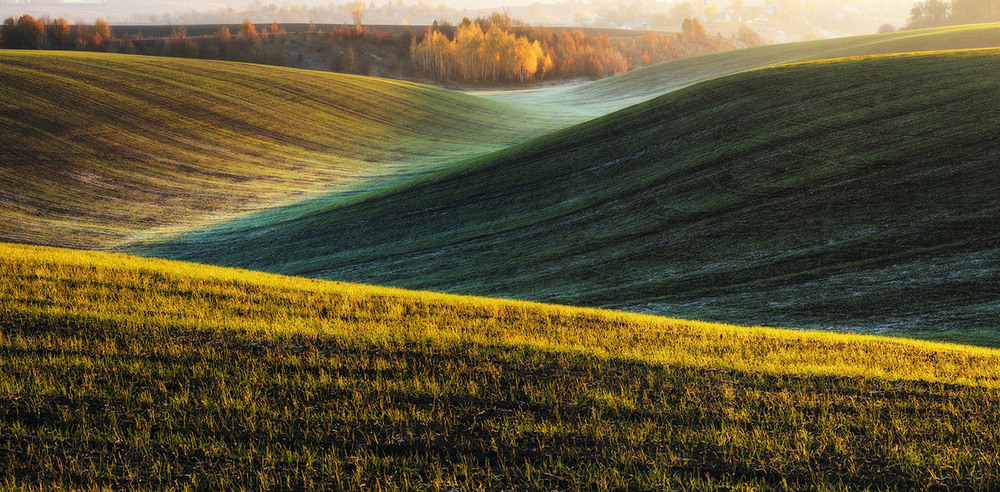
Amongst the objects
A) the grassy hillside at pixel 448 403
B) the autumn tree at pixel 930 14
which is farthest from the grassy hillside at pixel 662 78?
the grassy hillside at pixel 448 403

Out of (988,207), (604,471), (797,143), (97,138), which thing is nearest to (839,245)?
(988,207)

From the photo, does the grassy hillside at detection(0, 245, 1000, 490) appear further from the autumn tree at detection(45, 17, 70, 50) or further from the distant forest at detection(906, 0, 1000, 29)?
the distant forest at detection(906, 0, 1000, 29)

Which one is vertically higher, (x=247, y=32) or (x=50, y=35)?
(x=247, y=32)

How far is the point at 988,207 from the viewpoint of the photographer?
80.0 feet

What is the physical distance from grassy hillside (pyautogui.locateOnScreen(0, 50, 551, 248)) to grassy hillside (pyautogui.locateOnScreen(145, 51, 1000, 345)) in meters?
8.51

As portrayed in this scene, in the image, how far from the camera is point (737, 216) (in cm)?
2958

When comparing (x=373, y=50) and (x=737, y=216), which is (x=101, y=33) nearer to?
(x=373, y=50)

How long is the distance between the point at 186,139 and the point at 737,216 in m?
52.1

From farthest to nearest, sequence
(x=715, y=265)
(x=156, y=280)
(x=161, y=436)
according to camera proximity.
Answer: (x=715, y=265) → (x=156, y=280) → (x=161, y=436)

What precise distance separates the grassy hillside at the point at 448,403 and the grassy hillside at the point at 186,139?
34512 mm

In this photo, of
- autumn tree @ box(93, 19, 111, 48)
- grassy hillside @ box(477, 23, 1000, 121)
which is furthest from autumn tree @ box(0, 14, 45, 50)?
grassy hillside @ box(477, 23, 1000, 121)

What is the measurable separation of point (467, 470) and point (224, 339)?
5594mm

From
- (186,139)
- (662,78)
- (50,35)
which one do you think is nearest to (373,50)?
(50,35)

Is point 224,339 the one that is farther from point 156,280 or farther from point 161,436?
point 156,280
